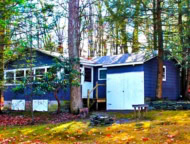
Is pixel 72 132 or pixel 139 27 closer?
pixel 72 132

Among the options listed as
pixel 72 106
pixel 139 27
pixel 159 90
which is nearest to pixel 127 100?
pixel 159 90

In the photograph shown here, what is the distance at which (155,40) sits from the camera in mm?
14180

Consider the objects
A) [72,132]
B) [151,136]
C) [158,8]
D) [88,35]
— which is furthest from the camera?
[88,35]

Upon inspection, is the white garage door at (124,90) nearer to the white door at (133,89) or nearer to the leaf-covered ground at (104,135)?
the white door at (133,89)

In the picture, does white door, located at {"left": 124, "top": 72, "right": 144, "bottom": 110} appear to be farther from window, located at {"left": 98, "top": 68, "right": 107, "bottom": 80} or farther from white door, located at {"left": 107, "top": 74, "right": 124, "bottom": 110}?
window, located at {"left": 98, "top": 68, "right": 107, "bottom": 80}

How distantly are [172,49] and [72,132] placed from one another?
8406 millimetres

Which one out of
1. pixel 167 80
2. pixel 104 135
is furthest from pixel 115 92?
pixel 104 135

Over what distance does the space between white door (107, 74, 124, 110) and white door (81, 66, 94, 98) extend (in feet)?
4.50

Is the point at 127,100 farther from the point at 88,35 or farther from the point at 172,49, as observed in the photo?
the point at 88,35

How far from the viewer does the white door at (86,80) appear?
1560 centimetres

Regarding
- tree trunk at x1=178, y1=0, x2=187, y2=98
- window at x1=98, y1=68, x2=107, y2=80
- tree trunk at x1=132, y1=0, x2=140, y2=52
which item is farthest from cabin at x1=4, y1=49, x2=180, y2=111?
tree trunk at x1=132, y1=0, x2=140, y2=52

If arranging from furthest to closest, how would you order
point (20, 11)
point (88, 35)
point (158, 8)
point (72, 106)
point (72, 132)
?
1. point (88, 35)
2. point (158, 8)
3. point (72, 106)
4. point (20, 11)
5. point (72, 132)

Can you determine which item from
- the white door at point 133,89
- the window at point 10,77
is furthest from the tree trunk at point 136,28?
the window at point 10,77

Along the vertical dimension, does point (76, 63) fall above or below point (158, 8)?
below
